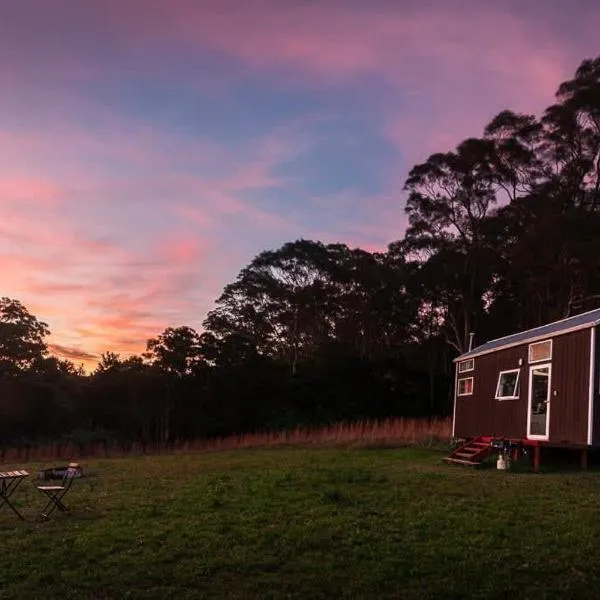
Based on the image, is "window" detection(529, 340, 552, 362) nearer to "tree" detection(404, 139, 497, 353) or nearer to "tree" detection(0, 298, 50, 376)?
"tree" detection(404, 139, 497, 353)

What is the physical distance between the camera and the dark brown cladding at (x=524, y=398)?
47.6 feet

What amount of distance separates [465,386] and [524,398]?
5173 mm


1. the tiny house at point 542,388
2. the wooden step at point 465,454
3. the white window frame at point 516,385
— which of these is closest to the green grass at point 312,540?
the tiny house at point 542,388

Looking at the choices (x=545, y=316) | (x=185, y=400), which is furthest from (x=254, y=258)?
(x=545, y=316)

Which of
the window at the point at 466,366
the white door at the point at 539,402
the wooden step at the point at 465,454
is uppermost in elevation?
the window at the point at 466,366

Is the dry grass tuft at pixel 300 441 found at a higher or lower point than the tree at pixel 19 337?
lower

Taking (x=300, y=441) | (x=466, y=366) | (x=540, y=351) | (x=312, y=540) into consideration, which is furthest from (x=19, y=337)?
(x=312, y=540)

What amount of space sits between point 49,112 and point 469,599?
10.9m

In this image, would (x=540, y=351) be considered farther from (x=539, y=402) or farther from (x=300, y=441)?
(x=300, y=441)

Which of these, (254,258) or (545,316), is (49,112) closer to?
(545,316)

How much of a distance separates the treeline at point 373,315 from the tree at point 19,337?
9 cm

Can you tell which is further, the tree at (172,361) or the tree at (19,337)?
the tree at (19,337)

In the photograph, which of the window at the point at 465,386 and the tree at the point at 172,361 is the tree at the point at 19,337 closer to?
the tree at the point at 172,361

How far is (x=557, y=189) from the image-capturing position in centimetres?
3219
